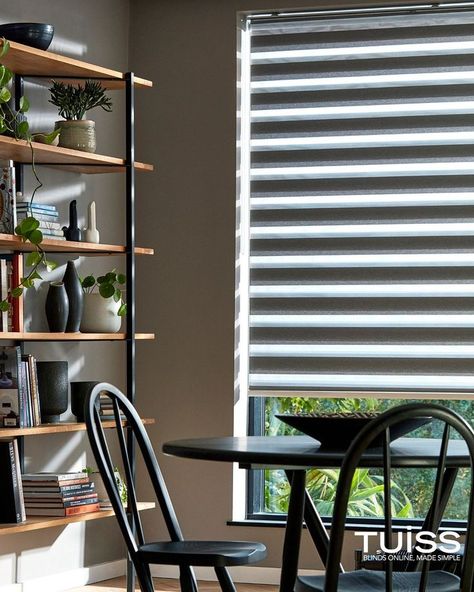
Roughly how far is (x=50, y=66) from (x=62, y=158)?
0.38 meters

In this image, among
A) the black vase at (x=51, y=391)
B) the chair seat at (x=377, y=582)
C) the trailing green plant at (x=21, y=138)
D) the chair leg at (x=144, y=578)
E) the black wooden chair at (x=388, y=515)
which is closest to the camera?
the black wooden chair at (x=388, y=515)

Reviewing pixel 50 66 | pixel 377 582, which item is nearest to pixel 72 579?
pixel 50 66

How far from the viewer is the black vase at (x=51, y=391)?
14.1 feet

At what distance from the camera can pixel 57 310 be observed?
428cm

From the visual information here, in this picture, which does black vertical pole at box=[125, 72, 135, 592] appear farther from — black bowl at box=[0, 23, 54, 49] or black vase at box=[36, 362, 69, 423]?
black bowl at box=[0, 23, 54, 49]

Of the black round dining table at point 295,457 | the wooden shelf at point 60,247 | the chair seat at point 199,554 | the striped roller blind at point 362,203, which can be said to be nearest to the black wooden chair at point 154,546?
the chair seat at point 199,554

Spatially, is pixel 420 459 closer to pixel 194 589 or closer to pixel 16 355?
pixel 194 589

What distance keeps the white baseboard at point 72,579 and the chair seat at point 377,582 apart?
2.12 metres

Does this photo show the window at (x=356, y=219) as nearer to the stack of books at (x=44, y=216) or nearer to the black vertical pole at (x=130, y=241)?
the black vertical pole at (x=130, y=241)

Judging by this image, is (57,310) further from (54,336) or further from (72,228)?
(72,228)

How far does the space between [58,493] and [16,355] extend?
59 centimetres

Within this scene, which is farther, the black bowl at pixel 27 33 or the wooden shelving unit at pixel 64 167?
the black bowl at pixel 27 33

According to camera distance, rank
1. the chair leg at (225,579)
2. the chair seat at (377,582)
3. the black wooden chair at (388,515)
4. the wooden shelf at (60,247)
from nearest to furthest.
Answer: the black wooden chair at (388,515) < the chair seat at (377,582) < the chair leg at (225,579) < the wooden shelf at (60,247)

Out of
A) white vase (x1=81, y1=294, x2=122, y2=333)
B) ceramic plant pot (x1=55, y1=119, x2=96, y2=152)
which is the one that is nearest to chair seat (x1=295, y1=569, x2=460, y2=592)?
white vase (x1=81, y1=294, x2=122, y2=333)
